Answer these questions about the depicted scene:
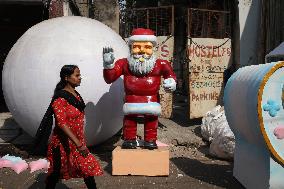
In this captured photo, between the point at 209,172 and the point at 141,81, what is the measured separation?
5.40ft

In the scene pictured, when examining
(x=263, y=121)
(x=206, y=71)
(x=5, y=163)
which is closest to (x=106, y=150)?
(x=5, y=163)

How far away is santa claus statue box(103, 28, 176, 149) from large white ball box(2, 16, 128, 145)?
1.38ft

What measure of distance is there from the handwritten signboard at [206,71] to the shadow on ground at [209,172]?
92.9 inches

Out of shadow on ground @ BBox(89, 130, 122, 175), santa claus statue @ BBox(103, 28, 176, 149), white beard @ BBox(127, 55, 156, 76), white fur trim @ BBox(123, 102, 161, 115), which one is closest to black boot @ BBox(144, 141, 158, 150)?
santa claus statue @ BBox(103, 28, 176, 149)

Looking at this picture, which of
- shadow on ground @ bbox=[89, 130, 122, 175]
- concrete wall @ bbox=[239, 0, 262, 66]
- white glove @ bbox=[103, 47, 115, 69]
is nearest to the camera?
white glove @ bbox=[103, 47, 115, 69]

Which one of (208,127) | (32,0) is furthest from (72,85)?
(32,0)

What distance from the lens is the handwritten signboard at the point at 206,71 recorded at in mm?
8180

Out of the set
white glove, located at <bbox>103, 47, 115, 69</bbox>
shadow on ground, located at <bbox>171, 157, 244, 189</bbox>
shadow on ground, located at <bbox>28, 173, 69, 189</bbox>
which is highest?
white glove, located at <bbox>103, 47, 115, 69</bbox>

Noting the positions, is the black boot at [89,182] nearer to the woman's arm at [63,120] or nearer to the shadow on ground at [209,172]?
the woman's arm at [63,120]

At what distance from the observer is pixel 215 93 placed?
8.49 meters

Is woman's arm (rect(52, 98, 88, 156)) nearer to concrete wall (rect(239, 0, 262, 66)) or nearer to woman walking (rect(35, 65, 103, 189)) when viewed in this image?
woman walking (rect(35, 65, 103, 189))

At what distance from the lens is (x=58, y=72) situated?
17.9 feet

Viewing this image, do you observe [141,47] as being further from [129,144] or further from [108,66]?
[129,144]

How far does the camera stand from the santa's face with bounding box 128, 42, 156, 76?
5.29 metres
